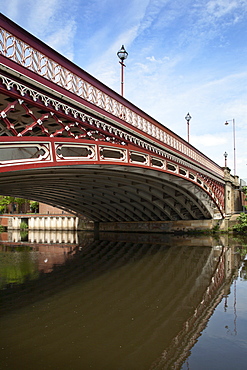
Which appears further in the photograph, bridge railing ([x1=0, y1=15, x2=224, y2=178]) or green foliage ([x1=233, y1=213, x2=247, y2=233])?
green foliage ([x1=233, y1=213, x2=247, y2=233])

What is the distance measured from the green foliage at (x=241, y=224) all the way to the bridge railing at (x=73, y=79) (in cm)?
1479

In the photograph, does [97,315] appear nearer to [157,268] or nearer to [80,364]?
[80,364]

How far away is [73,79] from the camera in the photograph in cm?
1046

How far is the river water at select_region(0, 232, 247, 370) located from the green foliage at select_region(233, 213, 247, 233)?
678 inches

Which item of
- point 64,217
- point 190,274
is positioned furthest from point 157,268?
point 64,217

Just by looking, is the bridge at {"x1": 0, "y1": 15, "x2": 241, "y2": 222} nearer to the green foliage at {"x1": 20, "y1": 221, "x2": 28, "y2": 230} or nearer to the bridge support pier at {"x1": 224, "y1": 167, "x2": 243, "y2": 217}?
the bridge support pier at {"x1": 224, "y1": 167, "x2": 243, "y2": 217}

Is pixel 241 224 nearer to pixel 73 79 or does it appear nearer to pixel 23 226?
pixel 73 79

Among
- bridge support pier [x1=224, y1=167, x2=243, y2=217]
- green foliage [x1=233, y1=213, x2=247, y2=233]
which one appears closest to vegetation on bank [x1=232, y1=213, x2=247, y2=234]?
green foliage [x1=233, y1=213, x2=247, y2=233]

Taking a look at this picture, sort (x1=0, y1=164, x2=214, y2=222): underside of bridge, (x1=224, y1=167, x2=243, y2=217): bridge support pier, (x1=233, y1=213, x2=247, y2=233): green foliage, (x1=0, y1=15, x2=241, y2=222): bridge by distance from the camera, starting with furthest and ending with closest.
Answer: (x1=224, y1=167, x2=243, y2=217): bridge support pier → (x1=233, y1=213, x2=247, y2=233): green foliage → (x1=0, y1=164, x2=214, y2=222): underside of bridge → (x1=0, y1=15, x2=241, y2=222): bridge

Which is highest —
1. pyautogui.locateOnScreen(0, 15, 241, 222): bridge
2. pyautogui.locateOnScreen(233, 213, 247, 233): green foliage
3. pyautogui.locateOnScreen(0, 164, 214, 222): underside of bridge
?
pyautogui.locateOnScreen(0, 15, 241, 222): bridge

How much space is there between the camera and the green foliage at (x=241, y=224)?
29.0 metres

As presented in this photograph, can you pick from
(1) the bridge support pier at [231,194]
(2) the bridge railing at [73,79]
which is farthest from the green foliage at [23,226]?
(2) the bridge railing at [73,79]

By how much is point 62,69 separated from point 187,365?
28.8ft

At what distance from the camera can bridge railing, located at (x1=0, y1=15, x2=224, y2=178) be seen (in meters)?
7.97
